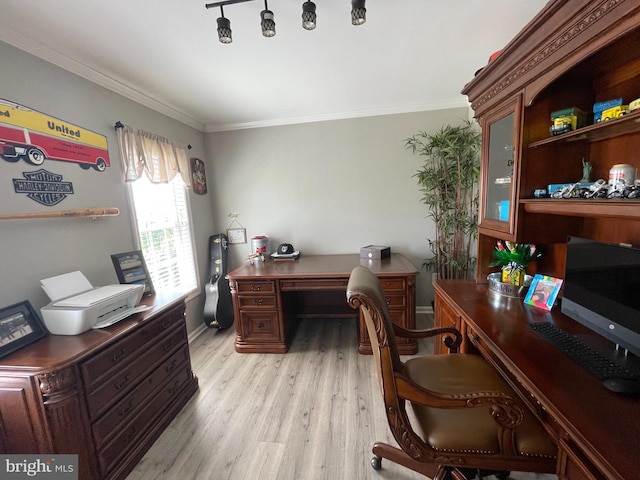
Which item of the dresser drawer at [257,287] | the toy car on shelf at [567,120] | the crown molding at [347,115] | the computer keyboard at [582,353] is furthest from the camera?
the crown molding at [347,115]

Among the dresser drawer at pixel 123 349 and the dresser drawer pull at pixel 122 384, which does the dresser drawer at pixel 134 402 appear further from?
the dresser drawer at pixel 123 349

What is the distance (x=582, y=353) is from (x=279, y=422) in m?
1.65

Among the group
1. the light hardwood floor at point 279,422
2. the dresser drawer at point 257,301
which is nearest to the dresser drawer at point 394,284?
the light hardwood floor at point 279,422

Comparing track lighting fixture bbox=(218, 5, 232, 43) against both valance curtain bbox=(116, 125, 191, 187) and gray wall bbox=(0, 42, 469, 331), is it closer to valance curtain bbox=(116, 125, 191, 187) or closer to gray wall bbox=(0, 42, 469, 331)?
valance curtain bbox=(116, 125, 191, 187)

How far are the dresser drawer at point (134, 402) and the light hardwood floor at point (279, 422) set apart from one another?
296 mm

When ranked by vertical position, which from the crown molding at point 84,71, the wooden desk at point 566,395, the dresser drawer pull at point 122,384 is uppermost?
the crown molding at point 84,71

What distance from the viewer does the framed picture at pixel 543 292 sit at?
1.40 m

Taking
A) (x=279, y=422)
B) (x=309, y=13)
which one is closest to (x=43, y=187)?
(x=309, y=13)

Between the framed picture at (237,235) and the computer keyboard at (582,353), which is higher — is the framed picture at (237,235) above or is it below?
above

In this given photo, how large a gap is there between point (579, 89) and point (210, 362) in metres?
3.16

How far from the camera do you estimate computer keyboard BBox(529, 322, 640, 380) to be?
0.89m

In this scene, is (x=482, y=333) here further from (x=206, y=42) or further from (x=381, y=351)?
(x=206, y=42)

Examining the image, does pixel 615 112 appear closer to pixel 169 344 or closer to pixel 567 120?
pixel 567 120

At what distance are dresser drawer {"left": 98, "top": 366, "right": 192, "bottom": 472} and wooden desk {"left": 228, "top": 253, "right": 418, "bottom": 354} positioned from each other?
0.67 metres
